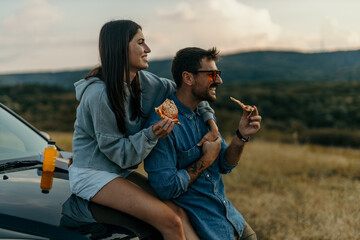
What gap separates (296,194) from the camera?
7.14 metres

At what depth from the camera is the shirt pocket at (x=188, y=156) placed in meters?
3.15

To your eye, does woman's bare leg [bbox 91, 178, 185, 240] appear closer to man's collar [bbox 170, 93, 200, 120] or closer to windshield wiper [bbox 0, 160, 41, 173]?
man's collar [bbox 170, 93, 200, 120]

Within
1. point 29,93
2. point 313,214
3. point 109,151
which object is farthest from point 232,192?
point 29,93

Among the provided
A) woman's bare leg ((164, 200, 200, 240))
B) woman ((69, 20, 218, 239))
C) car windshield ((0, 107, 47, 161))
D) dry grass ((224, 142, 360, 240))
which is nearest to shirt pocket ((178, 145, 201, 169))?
woman ((69, 20, 218, 239))

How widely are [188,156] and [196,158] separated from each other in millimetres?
77

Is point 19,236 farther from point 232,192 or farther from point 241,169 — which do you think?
point 241,169

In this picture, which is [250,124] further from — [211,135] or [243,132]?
[211,135]

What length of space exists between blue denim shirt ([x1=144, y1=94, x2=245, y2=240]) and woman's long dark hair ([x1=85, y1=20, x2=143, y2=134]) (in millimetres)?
250

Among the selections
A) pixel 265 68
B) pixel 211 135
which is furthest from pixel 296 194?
pixel 265 68

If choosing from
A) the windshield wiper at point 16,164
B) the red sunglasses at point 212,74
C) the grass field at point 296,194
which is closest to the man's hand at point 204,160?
the red sunglasses at point 212,74

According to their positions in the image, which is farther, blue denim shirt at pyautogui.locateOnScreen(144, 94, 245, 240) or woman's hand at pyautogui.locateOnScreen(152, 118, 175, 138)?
blue denim shirt at pyautogui.locateOnScreen(144, 94, 245, 240)

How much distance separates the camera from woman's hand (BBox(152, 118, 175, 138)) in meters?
2.76

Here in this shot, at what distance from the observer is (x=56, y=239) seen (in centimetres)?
235

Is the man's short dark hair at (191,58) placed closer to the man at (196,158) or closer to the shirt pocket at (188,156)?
the man at (196,158)
